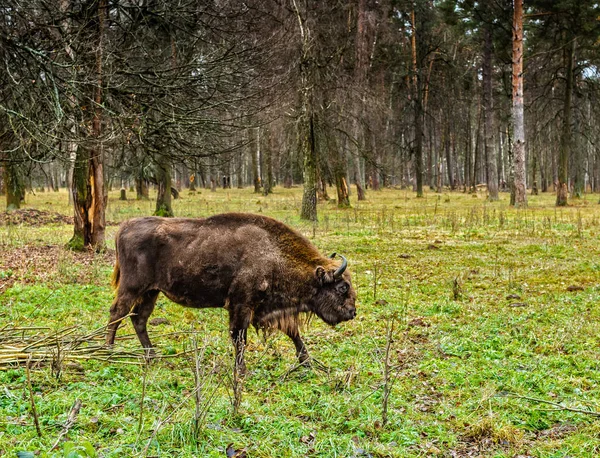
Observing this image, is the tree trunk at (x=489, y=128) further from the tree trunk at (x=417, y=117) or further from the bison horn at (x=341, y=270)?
the bison horn at (x=341, y=270)

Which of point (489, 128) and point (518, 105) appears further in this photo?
point (489, 128)

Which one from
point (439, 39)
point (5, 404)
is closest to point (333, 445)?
point (5, 404)

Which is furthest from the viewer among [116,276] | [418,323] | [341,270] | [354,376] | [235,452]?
[418,323]

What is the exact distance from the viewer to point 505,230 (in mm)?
16672

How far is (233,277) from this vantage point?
6191 mm

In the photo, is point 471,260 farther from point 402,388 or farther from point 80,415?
point 80,415

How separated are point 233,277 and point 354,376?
1.76 m

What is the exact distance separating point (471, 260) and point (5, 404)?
10052mm

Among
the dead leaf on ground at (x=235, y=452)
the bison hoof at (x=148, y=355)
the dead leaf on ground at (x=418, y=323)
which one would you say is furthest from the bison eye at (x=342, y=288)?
Result: the dead leaf on ground at (x=235, y=452)

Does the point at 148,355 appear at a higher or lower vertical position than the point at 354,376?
higher

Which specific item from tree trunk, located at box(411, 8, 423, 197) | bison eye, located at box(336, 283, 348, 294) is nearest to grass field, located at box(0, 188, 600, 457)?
bison eye, located at box(336, 283, 348, 294)

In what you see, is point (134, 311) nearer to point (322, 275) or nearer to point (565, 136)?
point (322, 275)

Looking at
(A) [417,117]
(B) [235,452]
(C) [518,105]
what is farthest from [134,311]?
(A) [417,117]

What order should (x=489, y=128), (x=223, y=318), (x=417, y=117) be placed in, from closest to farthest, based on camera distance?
(x=223, y=318)
(x=489, y=128)
(x=417, y=117)
